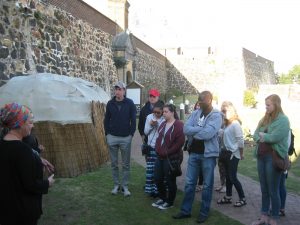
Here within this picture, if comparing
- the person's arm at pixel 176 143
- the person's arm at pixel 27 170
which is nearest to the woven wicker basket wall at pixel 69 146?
the person's arm at pixel 176 143

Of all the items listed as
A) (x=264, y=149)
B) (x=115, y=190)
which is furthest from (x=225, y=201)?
(x=115, y=190)

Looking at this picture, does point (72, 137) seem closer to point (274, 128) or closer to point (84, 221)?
point (84, 221)

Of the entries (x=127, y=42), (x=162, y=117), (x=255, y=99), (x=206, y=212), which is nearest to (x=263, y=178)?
(x=206, y=212)

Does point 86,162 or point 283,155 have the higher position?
point 283,155

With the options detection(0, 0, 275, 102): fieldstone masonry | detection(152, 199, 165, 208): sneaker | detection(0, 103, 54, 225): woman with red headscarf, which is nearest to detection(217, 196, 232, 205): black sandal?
detection(152, 199, 165, 208): sneaker

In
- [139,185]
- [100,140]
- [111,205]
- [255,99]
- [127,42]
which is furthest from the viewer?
[255,99]

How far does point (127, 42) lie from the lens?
1933 cm

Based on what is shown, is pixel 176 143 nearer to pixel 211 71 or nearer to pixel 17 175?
pixel 17 175

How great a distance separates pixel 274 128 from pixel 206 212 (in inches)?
62.0

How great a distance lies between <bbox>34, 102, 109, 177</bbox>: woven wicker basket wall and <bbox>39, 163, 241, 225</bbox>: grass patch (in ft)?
1.23

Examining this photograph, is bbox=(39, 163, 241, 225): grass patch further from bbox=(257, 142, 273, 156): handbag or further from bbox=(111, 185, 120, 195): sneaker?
bbox=(257, 142, 273, 156): handbag

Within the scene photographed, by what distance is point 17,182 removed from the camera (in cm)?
312

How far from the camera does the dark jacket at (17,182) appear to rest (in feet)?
10.1

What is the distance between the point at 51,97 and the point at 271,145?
200 inches
